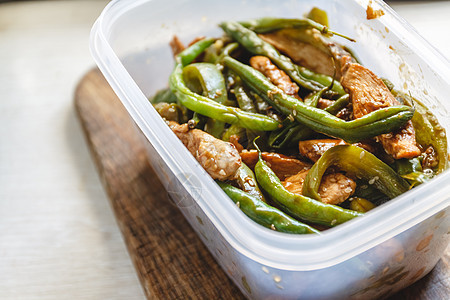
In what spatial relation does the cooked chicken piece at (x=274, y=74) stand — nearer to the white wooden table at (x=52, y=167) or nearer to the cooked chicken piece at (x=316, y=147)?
the cooked chicken piece at (x=316, y=147)

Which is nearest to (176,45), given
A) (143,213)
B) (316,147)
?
(143,213)

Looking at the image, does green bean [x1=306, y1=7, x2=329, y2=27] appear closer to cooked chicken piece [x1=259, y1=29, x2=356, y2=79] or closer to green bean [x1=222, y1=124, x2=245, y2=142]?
cooked chicken piece [x1=259, y1=29, x2=356, y2=79]

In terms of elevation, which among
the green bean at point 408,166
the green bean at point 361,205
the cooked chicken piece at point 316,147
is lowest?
the green bean at point 361,205

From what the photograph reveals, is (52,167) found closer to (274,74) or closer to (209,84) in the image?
(209,84)

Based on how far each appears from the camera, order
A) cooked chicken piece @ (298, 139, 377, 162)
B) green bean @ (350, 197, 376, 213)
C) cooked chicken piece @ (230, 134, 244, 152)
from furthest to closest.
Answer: cooked chicken piece @ (230, 134, 244, 152), cooked chicken piece @ (298, 139, 377, 162), green bean @ (350, 197, 376, 213)

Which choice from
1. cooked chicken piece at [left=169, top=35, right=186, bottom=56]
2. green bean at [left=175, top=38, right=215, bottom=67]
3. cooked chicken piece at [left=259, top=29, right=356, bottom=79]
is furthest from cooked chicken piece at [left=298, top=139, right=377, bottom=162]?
cooked chicken piece at [left=169, top=35, right=186, bottom=56]

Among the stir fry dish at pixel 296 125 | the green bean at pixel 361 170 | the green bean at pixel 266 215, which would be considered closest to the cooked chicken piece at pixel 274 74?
the stir fry dish at pixel 296 125
